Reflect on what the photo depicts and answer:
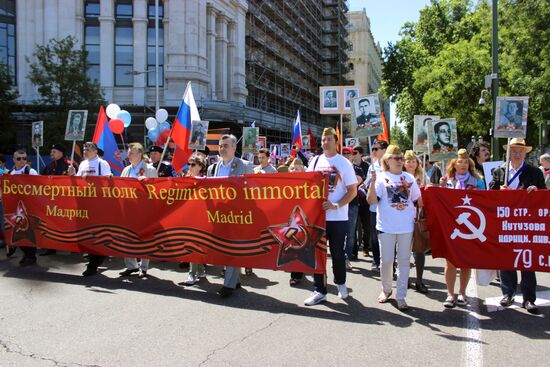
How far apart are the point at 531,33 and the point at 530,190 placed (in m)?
14.0

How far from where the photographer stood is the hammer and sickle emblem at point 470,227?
225 inches

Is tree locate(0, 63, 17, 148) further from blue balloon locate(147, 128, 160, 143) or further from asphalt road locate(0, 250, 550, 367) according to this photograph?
asphalt road locate(0, 250, 550, 367)

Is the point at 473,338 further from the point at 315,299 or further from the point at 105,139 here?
the point at 105,139

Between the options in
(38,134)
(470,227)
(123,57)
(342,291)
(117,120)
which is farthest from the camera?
(123,57)

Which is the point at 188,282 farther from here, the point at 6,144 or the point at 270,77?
the point at 270,77

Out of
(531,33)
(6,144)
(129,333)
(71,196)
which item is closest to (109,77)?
(6,144)

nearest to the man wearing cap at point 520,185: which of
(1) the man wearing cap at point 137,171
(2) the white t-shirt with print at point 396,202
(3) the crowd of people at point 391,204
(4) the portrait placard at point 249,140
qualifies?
A: (3) the crowd of people at point 391,204

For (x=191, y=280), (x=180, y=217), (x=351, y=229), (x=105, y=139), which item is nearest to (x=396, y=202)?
(x=351, y=229)

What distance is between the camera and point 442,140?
750cm

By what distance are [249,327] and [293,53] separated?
6318 cm

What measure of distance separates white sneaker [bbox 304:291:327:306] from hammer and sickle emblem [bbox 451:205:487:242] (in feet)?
5.39

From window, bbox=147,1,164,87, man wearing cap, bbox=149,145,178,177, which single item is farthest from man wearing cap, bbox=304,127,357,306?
window, bbox=147,1,164,87

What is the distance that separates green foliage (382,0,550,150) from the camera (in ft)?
56.4

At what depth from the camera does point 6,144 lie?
106ft
